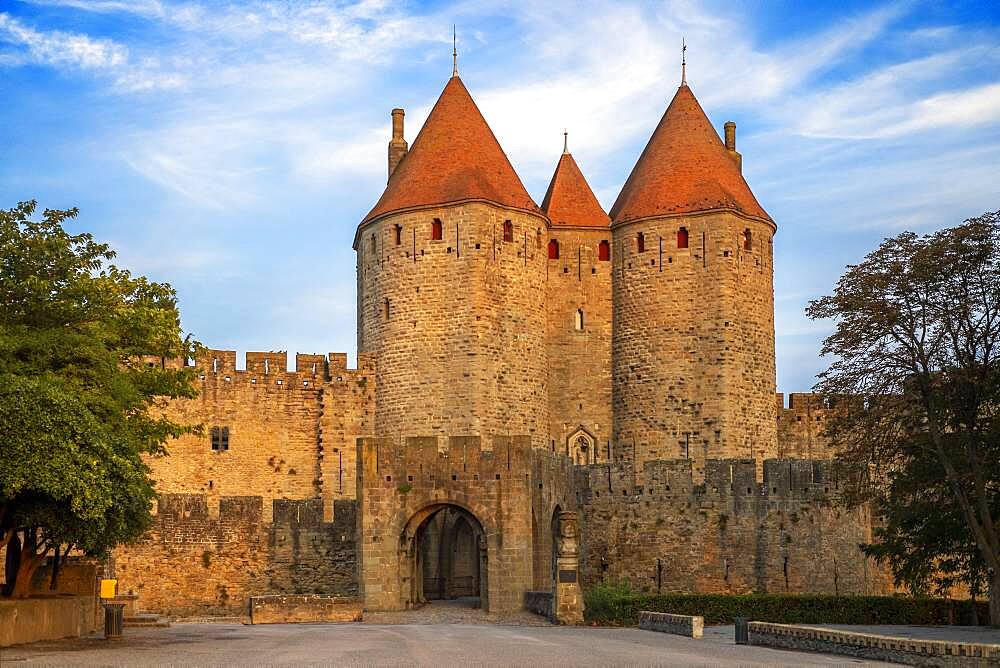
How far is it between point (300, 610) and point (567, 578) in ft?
19.0

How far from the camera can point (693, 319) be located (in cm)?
4712

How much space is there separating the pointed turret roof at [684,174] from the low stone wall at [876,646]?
23.2 m

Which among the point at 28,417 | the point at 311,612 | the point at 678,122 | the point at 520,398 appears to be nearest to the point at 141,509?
the point at 28,417

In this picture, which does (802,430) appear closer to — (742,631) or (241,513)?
(241,513)

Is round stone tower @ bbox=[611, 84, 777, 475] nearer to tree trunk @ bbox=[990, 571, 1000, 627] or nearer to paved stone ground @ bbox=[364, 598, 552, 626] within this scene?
paved stone ground @ bbox=[364, 598, 552, 626]

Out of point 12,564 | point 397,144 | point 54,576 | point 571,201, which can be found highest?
point 397,144

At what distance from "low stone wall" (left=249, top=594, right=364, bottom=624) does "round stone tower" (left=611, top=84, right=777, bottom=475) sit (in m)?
16.5

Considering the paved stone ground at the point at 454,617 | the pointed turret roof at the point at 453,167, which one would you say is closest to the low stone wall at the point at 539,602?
the paved stone ground at the point at 454,617

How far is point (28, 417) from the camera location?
22.8 m

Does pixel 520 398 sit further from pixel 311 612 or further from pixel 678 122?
pixel 311 612

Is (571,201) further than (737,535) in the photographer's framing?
Yes

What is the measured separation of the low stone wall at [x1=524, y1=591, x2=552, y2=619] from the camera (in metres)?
32.7

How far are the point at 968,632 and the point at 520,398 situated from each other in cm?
1934

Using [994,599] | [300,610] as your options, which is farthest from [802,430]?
[300,610]
